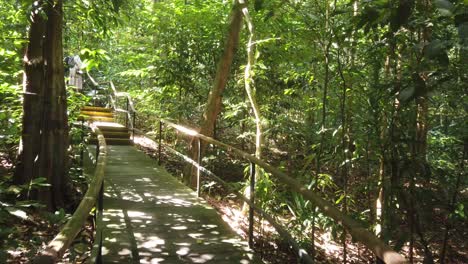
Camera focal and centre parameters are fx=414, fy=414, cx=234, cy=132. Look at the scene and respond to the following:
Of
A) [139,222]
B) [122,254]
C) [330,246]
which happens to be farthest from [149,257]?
[330,246]

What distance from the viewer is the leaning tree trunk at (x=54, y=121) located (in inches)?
255

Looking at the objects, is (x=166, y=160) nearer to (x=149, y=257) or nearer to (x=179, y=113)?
(x=179, y=113)

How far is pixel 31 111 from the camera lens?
6.52 meters

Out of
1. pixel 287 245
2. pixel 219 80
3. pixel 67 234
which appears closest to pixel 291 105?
pixel 219 80

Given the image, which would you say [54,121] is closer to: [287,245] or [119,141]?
[287,245]

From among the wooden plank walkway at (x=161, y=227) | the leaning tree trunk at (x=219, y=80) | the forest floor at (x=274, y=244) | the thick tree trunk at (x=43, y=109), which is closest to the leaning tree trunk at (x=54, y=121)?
the thick tree trunk at (x=43, y=109)

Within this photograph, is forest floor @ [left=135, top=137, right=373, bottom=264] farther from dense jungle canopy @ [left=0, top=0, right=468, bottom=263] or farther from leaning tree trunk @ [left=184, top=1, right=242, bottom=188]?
leaning tree trunk @ [left=184, top=1, right=242, bottom=188]

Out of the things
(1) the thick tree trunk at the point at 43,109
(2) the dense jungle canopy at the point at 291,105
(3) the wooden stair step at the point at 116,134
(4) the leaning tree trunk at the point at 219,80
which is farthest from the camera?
(3) the wooden stair step at the point at 116,134

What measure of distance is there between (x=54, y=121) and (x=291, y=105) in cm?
691

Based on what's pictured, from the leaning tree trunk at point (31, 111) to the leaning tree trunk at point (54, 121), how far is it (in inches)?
3.5

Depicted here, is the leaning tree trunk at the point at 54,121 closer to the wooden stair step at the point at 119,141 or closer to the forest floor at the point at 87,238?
the forest floor at the point at 87,238

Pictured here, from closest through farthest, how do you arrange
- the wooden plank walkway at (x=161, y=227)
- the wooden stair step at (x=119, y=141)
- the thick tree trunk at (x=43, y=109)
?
the wooden plank walkway at (x=161, y=227)
the thick tree trunk at (x=43, y=109)
the wooden stair step at (x=119, y=141)

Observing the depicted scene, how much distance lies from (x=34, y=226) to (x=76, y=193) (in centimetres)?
155

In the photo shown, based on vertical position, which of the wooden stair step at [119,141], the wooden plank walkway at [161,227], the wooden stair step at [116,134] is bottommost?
the wooden plank walkway at [161,227]
